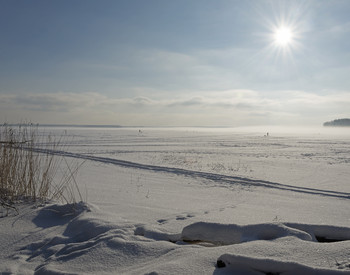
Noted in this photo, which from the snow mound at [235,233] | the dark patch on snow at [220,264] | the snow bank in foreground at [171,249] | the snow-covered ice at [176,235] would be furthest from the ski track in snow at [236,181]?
the dark patch on snow at [220,264]

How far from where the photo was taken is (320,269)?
4.92 ft

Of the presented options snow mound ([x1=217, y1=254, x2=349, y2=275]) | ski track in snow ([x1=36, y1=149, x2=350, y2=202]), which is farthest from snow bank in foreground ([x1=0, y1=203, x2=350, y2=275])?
ski track in snow ([x1=36, y1=149, x2=350, y2=202])

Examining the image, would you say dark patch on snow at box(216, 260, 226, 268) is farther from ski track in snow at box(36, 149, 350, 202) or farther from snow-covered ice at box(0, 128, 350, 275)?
ski track in snow at box(36, 149, 350, 202)

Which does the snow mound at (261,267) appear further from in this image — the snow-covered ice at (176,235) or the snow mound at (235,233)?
the snow mound at (235,233)

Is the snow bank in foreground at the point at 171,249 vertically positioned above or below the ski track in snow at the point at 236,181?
above

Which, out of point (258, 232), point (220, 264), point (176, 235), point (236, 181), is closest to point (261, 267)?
point (220, 264)

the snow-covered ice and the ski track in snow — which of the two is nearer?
the snow-covered ice

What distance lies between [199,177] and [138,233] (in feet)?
18.3

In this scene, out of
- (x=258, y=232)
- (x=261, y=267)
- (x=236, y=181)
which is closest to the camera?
(x=261, y=267)

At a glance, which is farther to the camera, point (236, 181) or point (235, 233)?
point (236, 181)

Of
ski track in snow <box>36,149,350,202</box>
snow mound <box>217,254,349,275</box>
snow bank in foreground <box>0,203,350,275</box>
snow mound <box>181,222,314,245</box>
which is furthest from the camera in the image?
ski track in snow <box>36,149,350,202</box>

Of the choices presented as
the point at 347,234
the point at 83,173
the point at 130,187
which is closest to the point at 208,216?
the point at 347,234

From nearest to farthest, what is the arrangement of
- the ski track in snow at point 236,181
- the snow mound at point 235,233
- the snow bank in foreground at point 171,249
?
1. the snow bank in foreground at point 171,249
2. the snow mound at point 235,233
3. the ski track in snow at point 236,181

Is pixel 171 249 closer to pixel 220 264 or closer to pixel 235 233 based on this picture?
pixel 220 264
